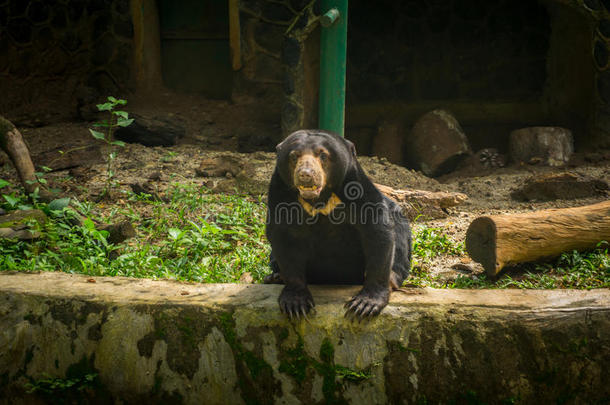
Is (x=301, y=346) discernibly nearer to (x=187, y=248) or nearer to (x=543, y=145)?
(x=187, y=248)

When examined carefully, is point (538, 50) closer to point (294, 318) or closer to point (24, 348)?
point (294, 318)

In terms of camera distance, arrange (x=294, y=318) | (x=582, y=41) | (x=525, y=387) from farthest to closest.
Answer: (x=582, y=41) → (x=294, y=318) → (x=525, y=387)

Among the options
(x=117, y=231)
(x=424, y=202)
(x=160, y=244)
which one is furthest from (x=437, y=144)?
(x=117, y=231)

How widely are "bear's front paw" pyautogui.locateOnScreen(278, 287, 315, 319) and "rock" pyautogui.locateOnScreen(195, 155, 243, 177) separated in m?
3.24

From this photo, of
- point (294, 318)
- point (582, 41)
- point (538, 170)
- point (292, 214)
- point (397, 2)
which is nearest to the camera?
point (294, 318)

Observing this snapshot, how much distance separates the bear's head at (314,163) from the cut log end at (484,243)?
1.25 meters

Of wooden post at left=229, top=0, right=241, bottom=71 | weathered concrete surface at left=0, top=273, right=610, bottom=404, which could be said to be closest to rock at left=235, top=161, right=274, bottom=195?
wooden post at left=229, top=0, right=241, bottom=71

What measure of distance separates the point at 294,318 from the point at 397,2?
7.36 m

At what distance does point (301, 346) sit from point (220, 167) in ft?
11.7

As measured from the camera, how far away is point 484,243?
11.0 feet

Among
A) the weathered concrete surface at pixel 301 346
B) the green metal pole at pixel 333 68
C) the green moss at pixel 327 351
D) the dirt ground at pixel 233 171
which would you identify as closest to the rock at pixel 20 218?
the dirt ground at pixel 233 171

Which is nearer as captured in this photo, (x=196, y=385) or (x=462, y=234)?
(x=196, y=385)

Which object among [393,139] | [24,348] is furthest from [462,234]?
[393,139]

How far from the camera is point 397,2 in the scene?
27.8ft
